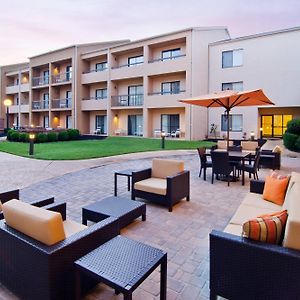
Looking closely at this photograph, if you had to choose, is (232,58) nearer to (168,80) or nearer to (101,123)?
(168,80)

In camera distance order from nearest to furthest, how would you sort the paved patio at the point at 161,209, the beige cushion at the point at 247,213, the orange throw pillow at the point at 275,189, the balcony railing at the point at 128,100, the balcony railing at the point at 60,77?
the paved patio at the point at 161,209
the beige cushion at the point at 247,213
the orange throw pillow at the point at 275,189
the balcony railing at the point at 128,100
the balcony railing at the point at 60,77

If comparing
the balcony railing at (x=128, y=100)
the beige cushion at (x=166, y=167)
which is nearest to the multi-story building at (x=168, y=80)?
the balcony railing at (x=128, y=100)

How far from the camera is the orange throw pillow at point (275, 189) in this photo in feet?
14.2

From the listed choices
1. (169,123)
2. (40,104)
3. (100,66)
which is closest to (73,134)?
(100,66)

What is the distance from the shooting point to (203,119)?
22625 mm

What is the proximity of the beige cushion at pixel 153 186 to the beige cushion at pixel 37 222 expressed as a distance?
3247 mm

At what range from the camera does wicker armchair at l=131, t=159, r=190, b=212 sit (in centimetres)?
554

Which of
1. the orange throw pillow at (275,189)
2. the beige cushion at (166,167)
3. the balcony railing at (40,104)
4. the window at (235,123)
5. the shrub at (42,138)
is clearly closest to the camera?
the orange throw pillow at (275,189)

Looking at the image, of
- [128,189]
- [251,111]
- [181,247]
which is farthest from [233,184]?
[251,111]

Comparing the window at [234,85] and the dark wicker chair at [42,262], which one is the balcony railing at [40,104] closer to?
the window at [234,85]

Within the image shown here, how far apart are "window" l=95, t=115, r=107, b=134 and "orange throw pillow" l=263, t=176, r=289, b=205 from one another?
995 inches

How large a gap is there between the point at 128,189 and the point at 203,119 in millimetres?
16808

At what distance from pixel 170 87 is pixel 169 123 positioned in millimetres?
3407

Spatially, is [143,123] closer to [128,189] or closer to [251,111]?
[251,111]
